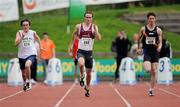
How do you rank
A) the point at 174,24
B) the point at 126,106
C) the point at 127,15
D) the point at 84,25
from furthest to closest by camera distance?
the point at 127,15 → the point at 174,24 → the point at 84,25 → the point at 126,106

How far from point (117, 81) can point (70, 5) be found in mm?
8859

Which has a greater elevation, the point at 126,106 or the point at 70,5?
the point at 70,5

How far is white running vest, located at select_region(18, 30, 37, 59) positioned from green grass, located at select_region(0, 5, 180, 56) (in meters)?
19.4

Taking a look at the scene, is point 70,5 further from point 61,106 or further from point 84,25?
point 61,106

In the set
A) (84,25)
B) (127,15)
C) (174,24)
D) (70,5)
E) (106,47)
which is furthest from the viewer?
(127,15)

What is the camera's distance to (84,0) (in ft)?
117

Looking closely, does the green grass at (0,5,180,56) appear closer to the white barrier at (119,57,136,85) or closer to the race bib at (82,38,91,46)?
the white barrier at (119,57,136,85)

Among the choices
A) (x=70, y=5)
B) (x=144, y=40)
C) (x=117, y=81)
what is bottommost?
(x=117, y=81)

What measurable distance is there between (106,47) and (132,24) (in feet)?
18.3

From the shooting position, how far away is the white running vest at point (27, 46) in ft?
57.2

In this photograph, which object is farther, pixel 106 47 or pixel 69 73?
pixel 106 47

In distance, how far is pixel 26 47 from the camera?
1752 centimetres

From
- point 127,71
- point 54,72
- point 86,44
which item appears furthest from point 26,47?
point 127,71

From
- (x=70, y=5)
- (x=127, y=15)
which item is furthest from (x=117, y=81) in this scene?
(x=127, y=15)
